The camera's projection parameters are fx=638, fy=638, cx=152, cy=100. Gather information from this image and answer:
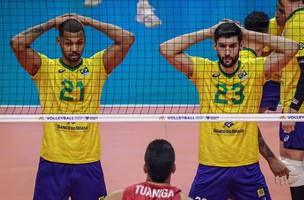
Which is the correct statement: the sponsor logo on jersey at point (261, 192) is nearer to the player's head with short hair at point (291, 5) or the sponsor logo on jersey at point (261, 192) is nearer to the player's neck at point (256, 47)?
the player's neck at point (256, 47)

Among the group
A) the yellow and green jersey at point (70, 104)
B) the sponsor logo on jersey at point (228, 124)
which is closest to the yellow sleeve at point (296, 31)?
the sponsor logo on jersey at point (228, 124)

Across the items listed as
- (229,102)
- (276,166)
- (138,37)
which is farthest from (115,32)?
(138,37)

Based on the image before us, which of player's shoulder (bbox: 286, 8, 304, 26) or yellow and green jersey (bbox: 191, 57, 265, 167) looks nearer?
yellow and green jersey (bbox: 191, 57, 265, 167)

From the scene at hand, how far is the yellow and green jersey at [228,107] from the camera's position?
5.41m

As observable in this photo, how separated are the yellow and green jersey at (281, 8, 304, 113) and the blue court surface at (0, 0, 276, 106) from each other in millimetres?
6100

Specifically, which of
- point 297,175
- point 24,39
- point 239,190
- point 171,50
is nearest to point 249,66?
point 171,50

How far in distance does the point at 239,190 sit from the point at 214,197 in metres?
0.22

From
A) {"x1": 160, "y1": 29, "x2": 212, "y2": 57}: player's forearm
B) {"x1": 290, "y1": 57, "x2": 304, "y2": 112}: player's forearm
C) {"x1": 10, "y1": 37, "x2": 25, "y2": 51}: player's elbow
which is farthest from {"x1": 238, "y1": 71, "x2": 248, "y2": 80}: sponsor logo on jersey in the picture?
{"x1": 10, "y1": 37, "x2": 25, "y2": 51}: player's elbow

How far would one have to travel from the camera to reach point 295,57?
648 cm

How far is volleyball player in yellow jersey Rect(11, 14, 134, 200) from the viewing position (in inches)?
218

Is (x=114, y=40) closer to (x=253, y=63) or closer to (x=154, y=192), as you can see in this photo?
(x=253, y=63)

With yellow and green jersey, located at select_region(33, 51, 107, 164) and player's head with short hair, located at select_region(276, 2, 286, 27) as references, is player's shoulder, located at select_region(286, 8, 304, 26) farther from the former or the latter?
yellow and green jersey, located at select_region(33, 51, 107, 164)

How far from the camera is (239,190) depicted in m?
5.39

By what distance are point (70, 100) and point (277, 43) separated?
1890 millimetres
